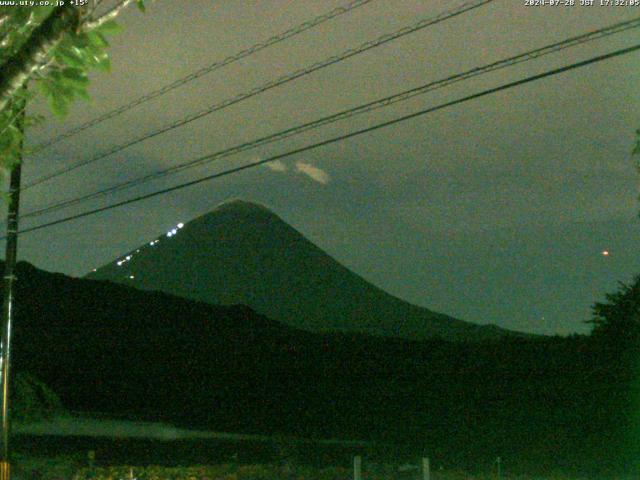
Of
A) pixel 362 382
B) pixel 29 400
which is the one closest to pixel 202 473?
pixel 29 400

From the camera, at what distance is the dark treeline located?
25.8m

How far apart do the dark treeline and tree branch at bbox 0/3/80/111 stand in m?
17.1

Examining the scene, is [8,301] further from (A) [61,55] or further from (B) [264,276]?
(B) [264,276]

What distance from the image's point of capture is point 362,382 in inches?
1414

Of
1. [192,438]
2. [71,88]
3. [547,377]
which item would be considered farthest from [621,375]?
[71,88]

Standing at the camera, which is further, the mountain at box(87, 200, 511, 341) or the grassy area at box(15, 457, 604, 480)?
Result: the mountain at box(87, 200, 511, 341)

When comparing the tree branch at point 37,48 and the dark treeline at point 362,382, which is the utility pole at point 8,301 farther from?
the tree branch at point 37,48

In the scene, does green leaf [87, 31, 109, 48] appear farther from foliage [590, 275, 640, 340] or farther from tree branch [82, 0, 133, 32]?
foliage [590, 275, 640, 340]

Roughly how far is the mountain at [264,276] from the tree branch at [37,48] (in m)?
83.4

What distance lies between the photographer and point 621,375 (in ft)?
86.0

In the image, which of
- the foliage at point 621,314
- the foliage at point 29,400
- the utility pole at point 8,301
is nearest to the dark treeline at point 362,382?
the foliage at point 621,314

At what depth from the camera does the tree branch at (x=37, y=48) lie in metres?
4.29

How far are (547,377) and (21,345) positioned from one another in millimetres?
30146

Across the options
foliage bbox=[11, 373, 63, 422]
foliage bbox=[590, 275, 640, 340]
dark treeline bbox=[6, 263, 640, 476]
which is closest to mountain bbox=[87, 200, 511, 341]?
dark treeline bbox=[6, 263, 640, 476]
